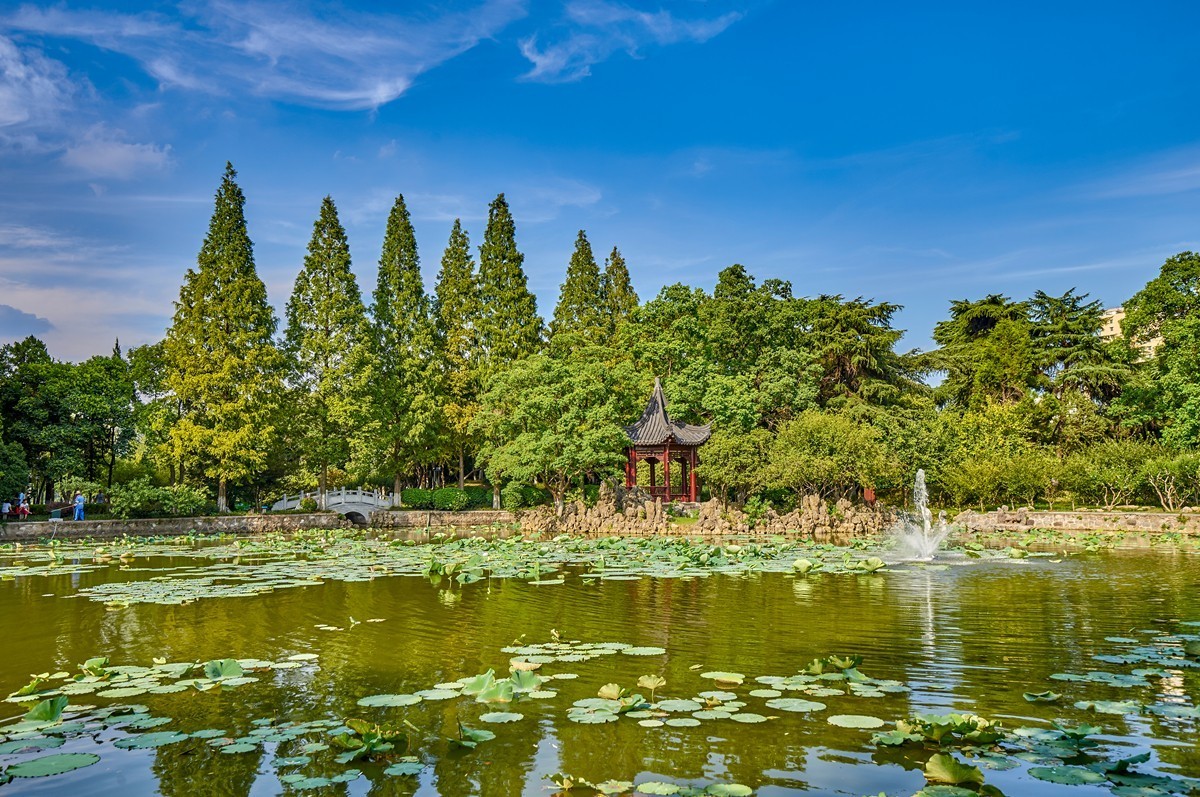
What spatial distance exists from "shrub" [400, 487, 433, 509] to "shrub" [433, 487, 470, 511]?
1.30ft

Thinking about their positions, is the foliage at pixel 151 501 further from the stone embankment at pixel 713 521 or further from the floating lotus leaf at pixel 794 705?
the floating lotus leaf at pixel 794 705

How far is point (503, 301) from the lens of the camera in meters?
35.9

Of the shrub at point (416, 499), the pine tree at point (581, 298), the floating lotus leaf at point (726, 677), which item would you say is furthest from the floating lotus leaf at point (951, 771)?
the pine tree at point (581, 298)

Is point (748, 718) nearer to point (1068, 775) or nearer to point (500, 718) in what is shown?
point (500, 718)

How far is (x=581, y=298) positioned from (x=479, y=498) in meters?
12.0

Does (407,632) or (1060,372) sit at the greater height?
(1060,372)

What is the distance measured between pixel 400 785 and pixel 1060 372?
36610 millimetres

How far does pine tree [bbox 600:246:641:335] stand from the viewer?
42.3 metres

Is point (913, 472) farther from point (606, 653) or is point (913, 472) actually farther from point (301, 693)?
point (301, 693)

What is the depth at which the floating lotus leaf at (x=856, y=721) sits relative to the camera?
4676 millimetres

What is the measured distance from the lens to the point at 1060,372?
3422cm

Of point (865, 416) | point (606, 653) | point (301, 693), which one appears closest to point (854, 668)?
point (606, 653)

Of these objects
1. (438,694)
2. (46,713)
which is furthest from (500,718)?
(46,713)

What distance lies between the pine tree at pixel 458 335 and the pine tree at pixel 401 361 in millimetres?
992
